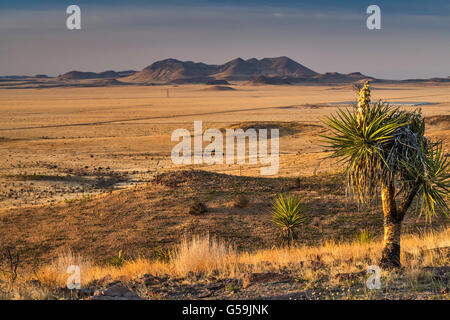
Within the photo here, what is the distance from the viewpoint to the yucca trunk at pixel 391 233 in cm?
768

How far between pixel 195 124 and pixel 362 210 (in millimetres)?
46639

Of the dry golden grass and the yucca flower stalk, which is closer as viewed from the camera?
the yucca flower stalk

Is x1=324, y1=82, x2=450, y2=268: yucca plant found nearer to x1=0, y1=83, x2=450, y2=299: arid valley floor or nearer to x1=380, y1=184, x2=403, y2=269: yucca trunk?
x1=380, y1=184, x2=403, y2=269: yucca trunk

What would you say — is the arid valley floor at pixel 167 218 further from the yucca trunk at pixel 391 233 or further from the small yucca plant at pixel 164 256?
the small yucca plant at pixel 164 256

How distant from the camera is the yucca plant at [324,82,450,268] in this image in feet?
23.9

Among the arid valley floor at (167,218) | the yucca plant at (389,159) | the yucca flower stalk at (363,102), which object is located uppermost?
the yucca flower stalk at (363,102)

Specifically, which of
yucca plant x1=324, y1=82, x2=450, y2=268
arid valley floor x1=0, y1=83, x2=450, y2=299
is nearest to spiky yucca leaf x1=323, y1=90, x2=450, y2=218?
yucca plant x1=324, y1=82, x2=450, y2=268

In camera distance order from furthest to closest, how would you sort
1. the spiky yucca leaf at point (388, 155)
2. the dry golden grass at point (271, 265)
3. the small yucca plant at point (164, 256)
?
the small yucca plant at point (164, 256) → the dry golden grass at point (271, 265) → the spiky yucca leaf at point (388, 155)

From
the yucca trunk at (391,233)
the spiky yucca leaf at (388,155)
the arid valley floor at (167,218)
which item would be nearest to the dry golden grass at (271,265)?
the arid valley floor at (167,218)
